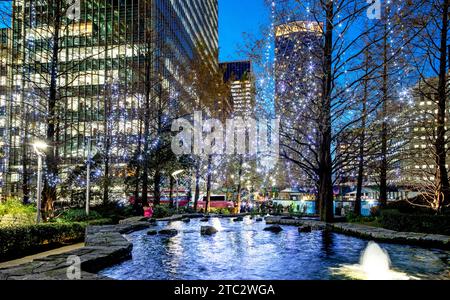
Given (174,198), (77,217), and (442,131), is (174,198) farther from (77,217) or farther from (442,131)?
(442,131)

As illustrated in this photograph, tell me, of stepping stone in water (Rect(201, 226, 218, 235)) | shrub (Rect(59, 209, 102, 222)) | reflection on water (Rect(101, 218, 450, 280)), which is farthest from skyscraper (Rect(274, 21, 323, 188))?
shrub (Rect(59, 209, 102, 222))

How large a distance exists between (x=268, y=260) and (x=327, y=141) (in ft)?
30.2

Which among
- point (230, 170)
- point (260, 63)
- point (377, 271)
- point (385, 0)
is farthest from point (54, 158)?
point (230, 170)

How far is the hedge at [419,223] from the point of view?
10.7 metres

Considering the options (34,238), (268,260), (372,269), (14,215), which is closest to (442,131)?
(372,269)

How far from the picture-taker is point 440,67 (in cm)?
1473

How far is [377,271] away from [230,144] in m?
28.3

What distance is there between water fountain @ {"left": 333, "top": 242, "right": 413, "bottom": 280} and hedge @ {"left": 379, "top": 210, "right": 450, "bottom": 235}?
14.2ft

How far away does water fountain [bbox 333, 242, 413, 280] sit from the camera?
19.9 ft

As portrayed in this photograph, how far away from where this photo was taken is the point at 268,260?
7488 mm
